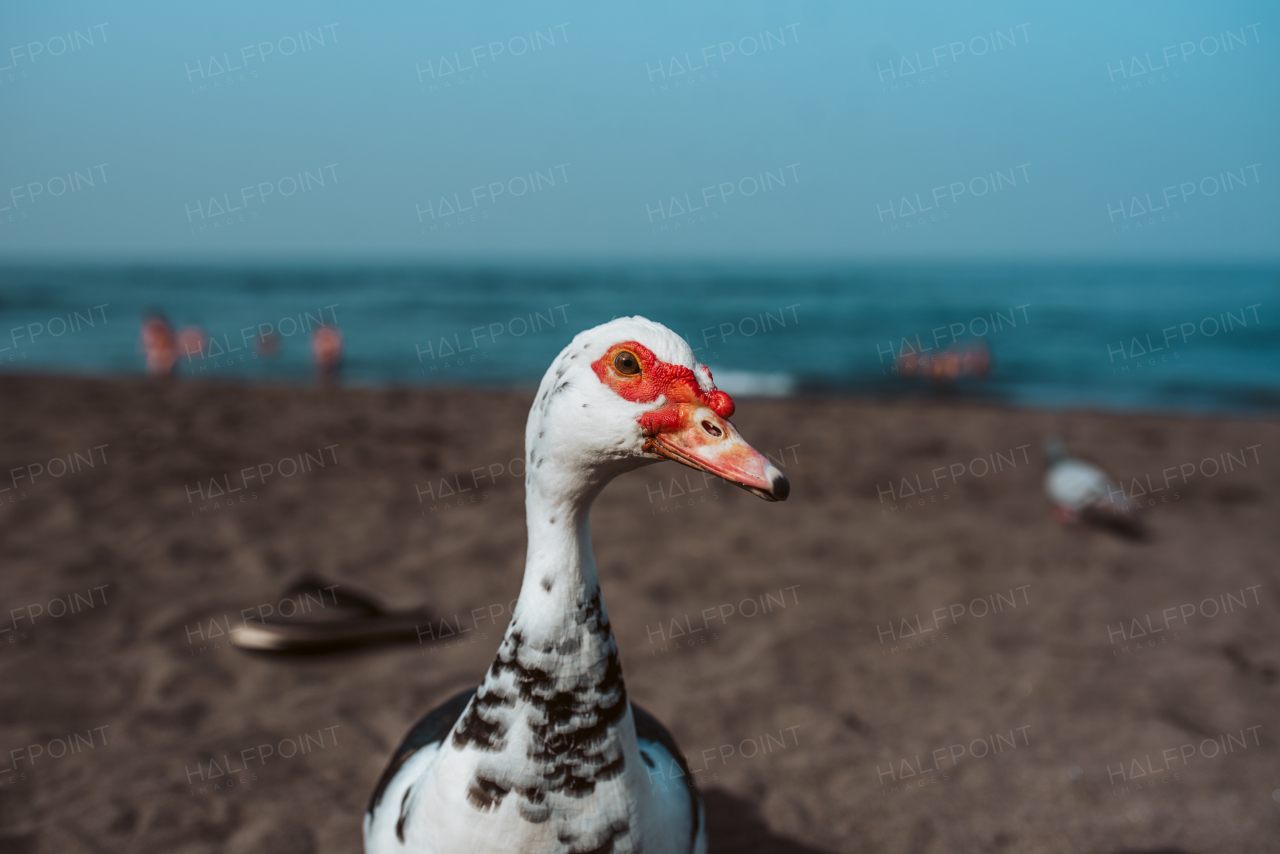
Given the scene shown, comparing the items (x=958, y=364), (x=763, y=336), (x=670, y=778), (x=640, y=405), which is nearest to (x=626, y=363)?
(x=640, y=405)

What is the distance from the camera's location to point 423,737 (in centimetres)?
234

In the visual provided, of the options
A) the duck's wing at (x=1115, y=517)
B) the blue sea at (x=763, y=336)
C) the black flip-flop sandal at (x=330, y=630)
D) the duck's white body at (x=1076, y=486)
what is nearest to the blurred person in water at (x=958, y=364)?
the blue sea at (x=763, y=336)

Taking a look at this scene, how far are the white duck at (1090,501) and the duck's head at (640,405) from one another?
5695mm

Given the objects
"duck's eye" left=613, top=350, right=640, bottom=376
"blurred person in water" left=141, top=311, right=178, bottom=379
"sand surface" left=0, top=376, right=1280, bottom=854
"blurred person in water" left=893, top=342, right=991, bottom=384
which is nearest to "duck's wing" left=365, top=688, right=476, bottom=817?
"sand surface" left=0, top=376, right=1280, bottom=854

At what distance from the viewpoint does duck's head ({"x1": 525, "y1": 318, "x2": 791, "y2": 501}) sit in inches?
64.8

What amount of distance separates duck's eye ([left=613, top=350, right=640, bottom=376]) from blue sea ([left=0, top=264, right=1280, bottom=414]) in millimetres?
14589

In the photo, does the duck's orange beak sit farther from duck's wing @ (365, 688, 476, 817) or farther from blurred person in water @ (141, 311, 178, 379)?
blurred person in water @ (141, 311, 178, 379)

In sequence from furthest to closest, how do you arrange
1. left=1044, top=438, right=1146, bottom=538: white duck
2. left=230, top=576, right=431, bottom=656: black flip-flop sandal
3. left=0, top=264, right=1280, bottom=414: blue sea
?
left=0, top=264, right=1280, bottom=414: blue sea
left=1044, top=438, right=1146, bottom=538: white duck
left=230, top=576, right=431, bottom=656: black flip-flop sandal

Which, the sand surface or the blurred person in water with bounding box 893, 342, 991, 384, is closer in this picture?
the sand surface

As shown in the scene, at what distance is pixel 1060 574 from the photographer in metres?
5.60

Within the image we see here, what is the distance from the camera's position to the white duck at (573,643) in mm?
1655

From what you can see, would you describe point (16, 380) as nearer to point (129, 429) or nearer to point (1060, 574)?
point (129, 429)

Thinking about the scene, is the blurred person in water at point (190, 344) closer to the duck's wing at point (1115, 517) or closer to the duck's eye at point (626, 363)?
the duck's wing at point (1115, 517)

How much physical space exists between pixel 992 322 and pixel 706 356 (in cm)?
1574
